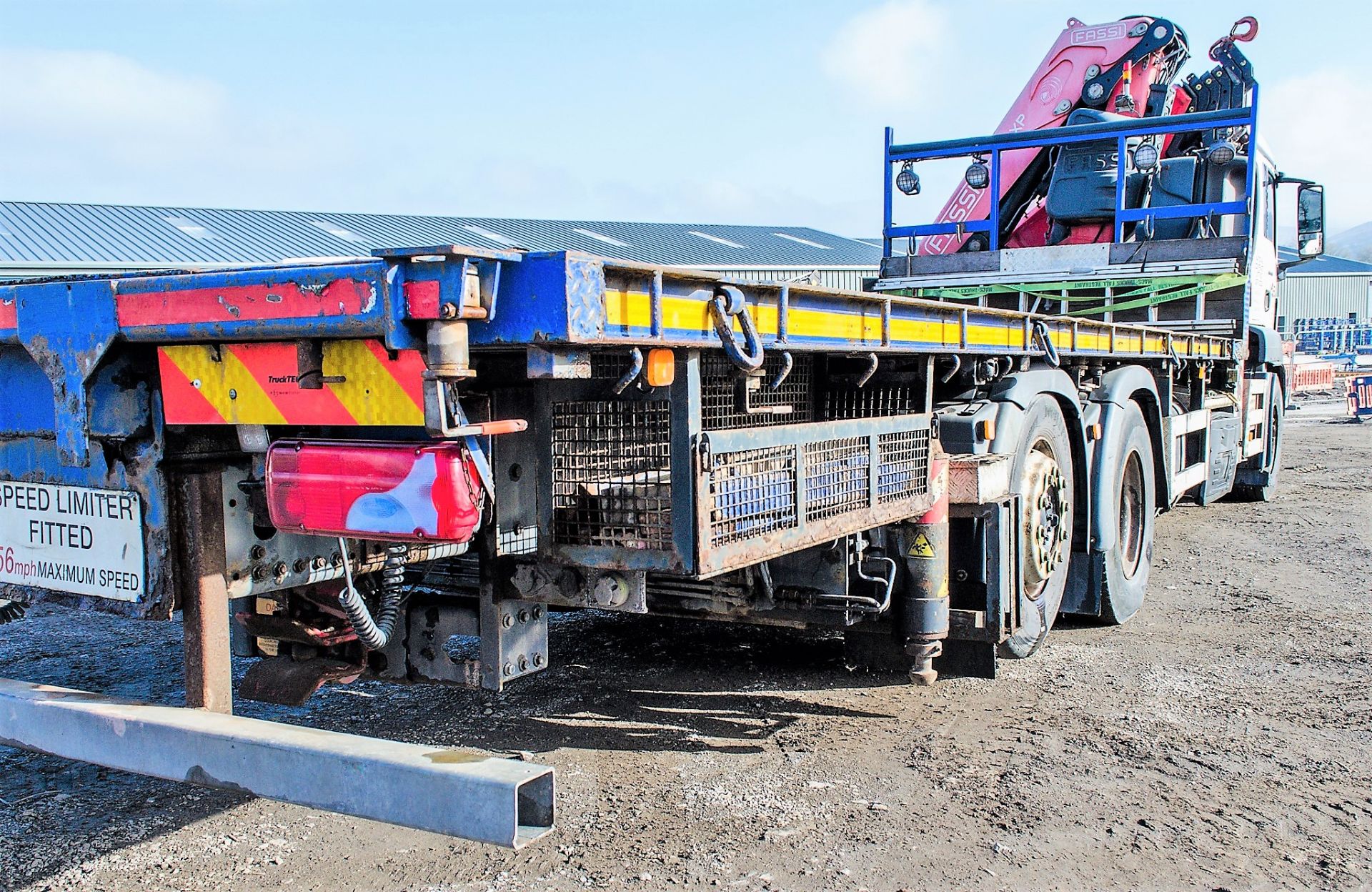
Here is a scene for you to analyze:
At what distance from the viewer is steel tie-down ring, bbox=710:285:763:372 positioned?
9.06 feet

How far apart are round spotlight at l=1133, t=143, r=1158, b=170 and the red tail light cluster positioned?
6457 mm

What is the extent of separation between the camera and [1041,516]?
15.4 ft

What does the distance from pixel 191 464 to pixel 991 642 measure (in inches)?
114

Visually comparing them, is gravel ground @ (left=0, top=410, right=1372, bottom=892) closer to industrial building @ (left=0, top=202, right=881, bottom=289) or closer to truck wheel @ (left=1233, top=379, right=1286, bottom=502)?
truck wheel @ (left=1233, top=379, right=1286, bottom=502)

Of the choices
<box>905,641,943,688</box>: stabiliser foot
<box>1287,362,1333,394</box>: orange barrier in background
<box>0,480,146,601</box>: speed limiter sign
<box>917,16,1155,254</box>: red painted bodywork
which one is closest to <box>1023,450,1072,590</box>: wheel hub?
<box>905,641,943,688</box>: stabiliser foot

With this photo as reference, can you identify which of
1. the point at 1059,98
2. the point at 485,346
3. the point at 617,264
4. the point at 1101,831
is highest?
the point at 1059,98

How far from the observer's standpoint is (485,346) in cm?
245

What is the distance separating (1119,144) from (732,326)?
19.3 ft

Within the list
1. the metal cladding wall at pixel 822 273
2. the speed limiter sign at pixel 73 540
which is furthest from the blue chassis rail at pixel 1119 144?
the metal cladding wall at pixel 822 273

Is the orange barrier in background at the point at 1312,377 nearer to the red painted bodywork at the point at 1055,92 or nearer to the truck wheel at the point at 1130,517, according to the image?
the red painted bodywork at the point at 1055,92

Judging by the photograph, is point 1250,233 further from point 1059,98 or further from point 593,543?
point 593,543

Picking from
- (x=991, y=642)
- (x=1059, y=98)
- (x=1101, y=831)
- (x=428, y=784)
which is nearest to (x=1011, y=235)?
(x=1059, y=98)

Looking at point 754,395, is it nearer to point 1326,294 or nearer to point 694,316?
point 694,316

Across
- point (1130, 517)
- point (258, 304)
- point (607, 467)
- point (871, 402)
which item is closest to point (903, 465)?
point (871, 402)
